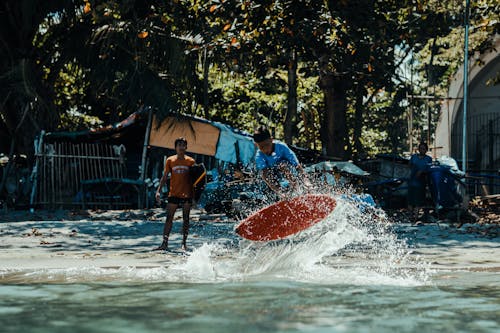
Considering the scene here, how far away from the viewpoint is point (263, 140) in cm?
1109

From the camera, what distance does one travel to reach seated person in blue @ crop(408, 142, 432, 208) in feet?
61.0

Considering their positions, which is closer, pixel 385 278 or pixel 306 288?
pixel 306 288

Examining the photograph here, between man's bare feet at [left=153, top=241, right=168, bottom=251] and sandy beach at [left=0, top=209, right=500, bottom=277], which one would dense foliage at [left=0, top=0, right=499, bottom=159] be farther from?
man's bare feet at [left=153, top=241, right=168, bottom=251]

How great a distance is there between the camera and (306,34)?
20.0 meters

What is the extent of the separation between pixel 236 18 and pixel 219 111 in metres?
15.6

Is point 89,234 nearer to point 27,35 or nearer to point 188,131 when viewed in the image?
point 188,131

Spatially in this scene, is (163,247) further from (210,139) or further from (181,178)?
(210,139)

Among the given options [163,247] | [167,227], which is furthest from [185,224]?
[163,247]

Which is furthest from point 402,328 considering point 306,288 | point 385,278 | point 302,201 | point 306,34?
point 306,34

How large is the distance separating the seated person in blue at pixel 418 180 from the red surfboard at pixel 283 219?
7.88 m

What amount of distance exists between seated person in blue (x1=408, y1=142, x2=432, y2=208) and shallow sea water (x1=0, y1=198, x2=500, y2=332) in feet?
20.4

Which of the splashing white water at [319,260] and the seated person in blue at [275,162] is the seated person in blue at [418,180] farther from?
the seated person in blue at [275,162]

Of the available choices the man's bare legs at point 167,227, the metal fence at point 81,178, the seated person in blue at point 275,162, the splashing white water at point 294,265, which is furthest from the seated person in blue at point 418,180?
the seated person in blue at point 275,162

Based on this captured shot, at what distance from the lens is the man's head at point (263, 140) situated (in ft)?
36.3
